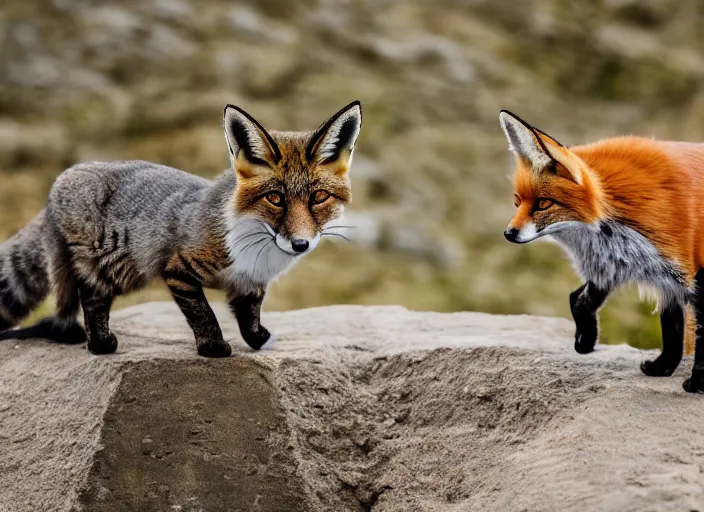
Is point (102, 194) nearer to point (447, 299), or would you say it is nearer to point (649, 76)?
point (447, 299)

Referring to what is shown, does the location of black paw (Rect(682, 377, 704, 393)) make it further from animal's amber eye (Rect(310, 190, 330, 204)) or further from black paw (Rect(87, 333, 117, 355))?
black paw (Rect(87, 333, 117, 355))

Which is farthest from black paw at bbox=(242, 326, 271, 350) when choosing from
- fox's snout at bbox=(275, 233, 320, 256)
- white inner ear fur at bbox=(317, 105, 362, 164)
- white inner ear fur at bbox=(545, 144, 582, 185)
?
white inner ear fur at bbox=(545, 144, 582, 185)

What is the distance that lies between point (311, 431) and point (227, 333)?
1.25 m

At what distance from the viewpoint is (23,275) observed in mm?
4664

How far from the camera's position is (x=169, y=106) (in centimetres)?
1025

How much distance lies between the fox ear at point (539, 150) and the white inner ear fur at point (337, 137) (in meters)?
0.64

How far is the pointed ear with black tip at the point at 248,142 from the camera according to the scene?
380 centimetres

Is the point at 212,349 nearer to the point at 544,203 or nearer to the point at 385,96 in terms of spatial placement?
the point at 544,203

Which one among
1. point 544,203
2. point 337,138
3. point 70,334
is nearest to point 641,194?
point 544,203

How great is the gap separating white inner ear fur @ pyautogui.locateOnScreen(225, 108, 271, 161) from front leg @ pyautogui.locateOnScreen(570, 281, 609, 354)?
161 cm

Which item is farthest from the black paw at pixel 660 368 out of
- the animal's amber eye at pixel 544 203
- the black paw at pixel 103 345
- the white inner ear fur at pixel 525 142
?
the black paw at pixel 103 345

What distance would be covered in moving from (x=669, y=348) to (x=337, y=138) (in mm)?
1776

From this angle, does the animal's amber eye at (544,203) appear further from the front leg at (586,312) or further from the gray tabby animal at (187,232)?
the gray tabby animal at (187,232)

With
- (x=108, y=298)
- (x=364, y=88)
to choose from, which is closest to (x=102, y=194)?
(x=108, y=298)
